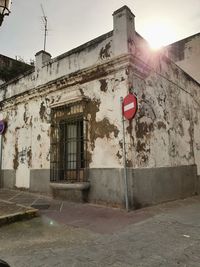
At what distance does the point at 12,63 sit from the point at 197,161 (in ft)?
32.4

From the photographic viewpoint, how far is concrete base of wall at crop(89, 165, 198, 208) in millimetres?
5895

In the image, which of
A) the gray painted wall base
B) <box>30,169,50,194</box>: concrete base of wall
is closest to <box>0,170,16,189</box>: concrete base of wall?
<box>30,169,50,194</box>: concrete base of wall

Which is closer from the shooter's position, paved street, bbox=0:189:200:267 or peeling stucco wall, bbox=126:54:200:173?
paved street, bbox=0:189:200:267

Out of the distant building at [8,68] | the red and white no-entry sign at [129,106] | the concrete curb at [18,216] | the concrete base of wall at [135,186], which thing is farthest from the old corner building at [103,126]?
the distant building at [8,68]

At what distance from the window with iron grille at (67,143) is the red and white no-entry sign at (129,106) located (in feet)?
4.98

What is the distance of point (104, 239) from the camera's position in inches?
146

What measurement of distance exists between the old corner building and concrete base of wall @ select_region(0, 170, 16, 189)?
0.04m

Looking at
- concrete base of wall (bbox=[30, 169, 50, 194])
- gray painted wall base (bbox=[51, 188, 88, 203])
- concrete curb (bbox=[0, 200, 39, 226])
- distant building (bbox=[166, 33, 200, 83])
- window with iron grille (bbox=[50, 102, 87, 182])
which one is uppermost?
distant building (bbox=[166, 33, 200, 83])

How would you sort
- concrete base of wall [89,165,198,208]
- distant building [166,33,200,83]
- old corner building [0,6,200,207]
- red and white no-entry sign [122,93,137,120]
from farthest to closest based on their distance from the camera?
distant building [166,33,200,83] < old corner building [0,6,200,207] < concrete base of wall [89,165,198,208] < red and white no-entry sign [122,93,137,120]

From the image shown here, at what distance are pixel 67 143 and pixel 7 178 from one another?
3376 mm

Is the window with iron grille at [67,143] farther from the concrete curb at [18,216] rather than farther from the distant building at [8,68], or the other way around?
the distant building at [8,68]

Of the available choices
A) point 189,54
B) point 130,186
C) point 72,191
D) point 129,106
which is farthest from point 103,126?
point 189,54

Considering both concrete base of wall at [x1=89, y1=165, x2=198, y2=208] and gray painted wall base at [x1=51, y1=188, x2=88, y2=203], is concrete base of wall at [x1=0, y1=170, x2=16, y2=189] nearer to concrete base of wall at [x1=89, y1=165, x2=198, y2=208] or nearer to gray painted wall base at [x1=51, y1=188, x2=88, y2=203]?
gray painted wall base at [x1=51, y1=188, x2=88, y2=203]

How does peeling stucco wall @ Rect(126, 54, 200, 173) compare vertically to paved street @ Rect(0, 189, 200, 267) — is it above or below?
above
